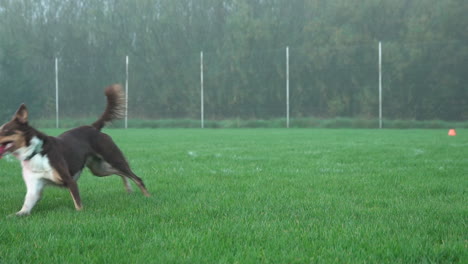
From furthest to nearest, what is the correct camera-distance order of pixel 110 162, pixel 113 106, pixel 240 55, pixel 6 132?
1. pixel 240 55
2. pixel 113 106
3. pixel 110 162
4. pixel 6 132

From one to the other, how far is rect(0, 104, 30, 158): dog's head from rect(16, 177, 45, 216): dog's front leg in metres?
0.29

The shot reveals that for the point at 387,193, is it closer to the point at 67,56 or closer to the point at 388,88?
the point at 388,88

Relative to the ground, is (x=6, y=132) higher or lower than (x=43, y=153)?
higher

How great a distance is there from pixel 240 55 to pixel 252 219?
2298 centimetres

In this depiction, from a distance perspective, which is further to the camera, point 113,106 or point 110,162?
point 113,106

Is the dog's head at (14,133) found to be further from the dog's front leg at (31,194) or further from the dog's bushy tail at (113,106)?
the dog's bushy tail at (113,106)

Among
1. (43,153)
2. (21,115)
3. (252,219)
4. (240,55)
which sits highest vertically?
(240,55)

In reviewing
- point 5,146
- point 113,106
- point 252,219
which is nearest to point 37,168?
point 5,146

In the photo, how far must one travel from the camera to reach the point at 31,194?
369 centimetres

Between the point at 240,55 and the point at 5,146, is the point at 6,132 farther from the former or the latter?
the point at 240,55

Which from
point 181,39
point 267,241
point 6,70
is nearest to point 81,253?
point 267,241

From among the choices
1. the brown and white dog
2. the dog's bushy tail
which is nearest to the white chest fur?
the brown and white dog

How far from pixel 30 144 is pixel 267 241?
2082 millimetres

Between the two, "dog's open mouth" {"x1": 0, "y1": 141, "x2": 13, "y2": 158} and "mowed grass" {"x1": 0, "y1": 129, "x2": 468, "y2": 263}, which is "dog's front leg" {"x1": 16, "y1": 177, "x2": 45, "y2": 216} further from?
"dog's open mouth" {"x1": 0, "y1": 141, "x2": 13, "y2": 158}
